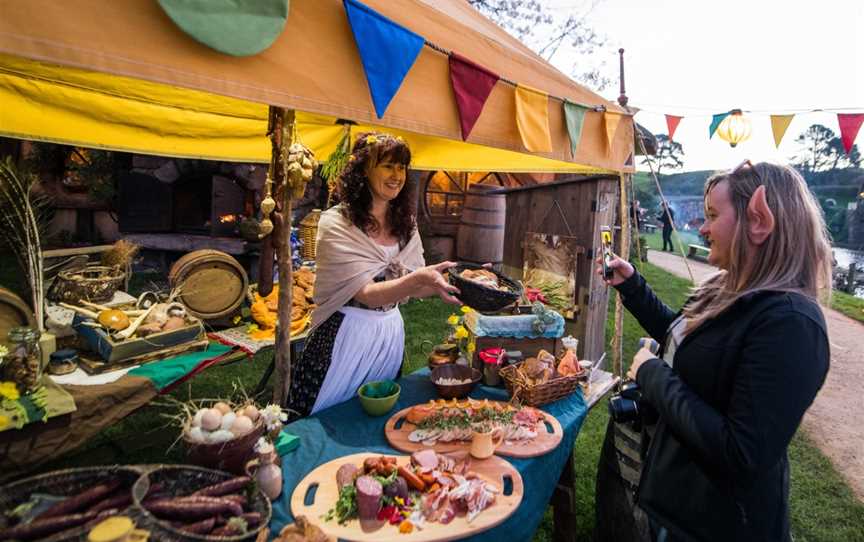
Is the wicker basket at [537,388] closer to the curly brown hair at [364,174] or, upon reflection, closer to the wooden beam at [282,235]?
the curly brown hair at [364,174]

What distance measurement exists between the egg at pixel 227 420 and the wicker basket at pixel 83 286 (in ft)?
8.69

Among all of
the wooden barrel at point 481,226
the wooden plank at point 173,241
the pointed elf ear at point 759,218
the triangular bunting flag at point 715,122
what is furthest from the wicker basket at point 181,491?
the wooden barrel at point 481,226

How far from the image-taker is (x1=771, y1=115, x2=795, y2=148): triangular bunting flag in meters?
4.36

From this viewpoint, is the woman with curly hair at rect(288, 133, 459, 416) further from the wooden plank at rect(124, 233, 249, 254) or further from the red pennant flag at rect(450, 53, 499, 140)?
the wooden plank at rect(124, 233, 249, 254)

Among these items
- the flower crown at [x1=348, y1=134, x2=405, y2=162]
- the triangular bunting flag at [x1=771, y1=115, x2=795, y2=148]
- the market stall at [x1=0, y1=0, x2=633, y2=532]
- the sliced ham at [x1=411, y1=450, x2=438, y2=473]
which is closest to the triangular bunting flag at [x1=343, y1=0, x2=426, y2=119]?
the market stall at [x1=0, y1=0, x2=633, y2=532]

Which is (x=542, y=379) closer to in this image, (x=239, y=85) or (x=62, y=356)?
(x=239, y=85)

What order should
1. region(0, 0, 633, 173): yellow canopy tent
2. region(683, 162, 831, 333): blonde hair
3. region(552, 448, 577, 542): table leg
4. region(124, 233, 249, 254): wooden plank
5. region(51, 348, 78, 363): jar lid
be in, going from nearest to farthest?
region(0, 0, 633, 173): yellow canopy tent
region(683, 162, 831, 333): blonde hair
region(552, 448, 577, 542): table leg
region(51, 348, 78, 363): jar lid
region(124, 233, 249, 254): wooden plank

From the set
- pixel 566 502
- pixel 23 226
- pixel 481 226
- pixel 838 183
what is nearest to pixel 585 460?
pixel 566 502

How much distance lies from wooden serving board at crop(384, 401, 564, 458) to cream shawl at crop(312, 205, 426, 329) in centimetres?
65

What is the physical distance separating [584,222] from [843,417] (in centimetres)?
375

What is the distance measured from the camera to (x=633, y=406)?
5.63 feet

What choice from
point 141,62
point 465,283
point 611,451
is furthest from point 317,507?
point 611,451

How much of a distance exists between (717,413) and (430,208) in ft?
30.8

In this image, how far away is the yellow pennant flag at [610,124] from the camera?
325 cm
